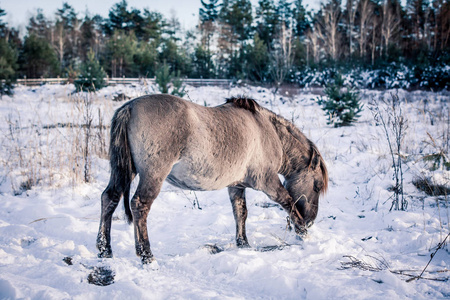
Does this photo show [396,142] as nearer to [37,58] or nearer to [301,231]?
[301,231]

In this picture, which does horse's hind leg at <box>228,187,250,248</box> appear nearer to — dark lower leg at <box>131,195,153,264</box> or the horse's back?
the horse's back

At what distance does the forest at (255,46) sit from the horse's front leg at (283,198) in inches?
599

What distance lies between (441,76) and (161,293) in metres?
21.5

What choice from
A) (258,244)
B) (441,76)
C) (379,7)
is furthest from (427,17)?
(258,244)

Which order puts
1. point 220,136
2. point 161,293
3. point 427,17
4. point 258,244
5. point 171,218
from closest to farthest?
1. point 161,293
2. point 220,136
3. point 258,244
4. point 171,218
5. point 427,17

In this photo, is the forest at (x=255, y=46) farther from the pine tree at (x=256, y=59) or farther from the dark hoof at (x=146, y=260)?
the dark hoof at (x=146, y=260)

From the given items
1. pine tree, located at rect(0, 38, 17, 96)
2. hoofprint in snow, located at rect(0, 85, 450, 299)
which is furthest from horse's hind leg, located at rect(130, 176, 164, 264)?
pine tree, located at rect(0, 38, 17, 96)

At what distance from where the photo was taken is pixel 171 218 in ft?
15.1

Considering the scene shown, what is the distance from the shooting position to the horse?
114 inches

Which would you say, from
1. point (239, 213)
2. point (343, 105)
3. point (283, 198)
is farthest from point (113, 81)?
point (283, 198)

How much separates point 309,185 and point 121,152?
2.61 m

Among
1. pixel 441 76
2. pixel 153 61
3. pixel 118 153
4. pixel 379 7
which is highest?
pixel 379 7

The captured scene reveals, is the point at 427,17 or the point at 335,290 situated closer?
the point at 335,290

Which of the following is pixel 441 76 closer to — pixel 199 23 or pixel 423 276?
pixel 423 276
